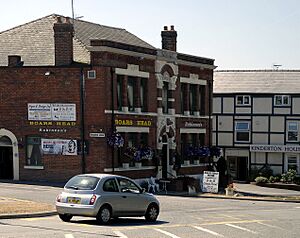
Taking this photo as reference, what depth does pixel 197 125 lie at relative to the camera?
43656mm

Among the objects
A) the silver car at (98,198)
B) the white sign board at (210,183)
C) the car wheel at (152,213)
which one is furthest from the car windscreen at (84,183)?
the white sign board at (210,183)

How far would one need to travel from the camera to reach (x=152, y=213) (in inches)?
776

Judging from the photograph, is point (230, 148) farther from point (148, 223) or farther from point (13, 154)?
point (148, 223)

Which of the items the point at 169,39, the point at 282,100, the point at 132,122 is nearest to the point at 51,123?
the point at 132,122

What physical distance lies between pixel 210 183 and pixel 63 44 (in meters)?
12.0

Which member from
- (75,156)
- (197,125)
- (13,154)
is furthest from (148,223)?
(197,125)

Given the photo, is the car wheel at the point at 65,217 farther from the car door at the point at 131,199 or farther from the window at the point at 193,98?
the window at the point at 193,98

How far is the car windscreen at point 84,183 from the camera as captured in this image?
58.3 ft

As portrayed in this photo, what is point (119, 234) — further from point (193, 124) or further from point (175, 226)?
point (193, 124)

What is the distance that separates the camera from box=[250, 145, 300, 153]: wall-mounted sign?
51.4m

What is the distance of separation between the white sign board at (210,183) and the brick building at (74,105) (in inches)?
122

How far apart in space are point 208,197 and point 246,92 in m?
20.2

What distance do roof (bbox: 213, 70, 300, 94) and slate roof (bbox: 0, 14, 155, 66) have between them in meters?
14.3

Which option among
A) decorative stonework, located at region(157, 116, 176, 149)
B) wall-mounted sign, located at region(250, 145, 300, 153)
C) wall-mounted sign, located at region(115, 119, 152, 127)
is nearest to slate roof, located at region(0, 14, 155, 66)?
wall-mounted sign, located at region(115, 119, 152, 127)
